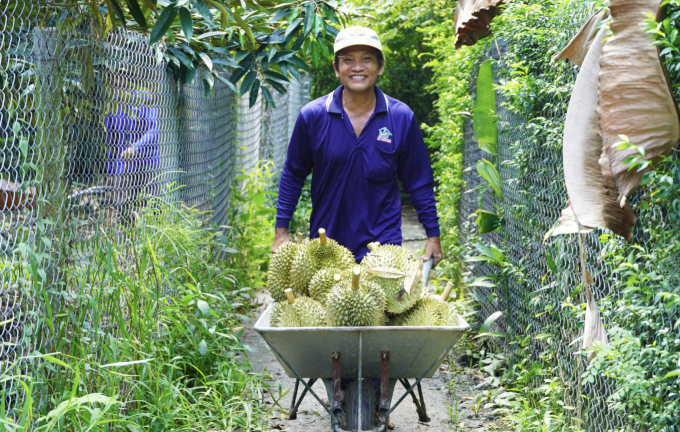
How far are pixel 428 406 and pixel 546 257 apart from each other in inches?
51.7

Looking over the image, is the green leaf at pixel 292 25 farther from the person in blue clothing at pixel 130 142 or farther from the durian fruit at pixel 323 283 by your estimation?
the durian fruit at pixel 323 283

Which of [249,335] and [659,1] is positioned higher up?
[659,1]

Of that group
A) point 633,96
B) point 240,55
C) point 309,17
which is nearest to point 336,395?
point 633,96

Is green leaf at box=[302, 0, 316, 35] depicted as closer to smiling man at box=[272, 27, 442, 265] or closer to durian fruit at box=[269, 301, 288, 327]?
smiling man at box=[272, 27, 442, 265]

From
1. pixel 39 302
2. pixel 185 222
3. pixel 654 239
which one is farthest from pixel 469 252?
pixel 39 302

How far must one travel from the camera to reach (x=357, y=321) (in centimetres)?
291

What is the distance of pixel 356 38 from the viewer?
3.88 metres

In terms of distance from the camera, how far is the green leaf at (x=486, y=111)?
4672 millimetres

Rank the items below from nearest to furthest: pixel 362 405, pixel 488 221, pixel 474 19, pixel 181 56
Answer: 1. pixel 362 405
2. pixel 181 56
3. pixel 488 221
4. pixel 474 19

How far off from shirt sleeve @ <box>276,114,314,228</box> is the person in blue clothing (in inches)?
33.4

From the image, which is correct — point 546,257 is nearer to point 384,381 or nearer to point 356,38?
point 384,381

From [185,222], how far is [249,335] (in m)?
1.51

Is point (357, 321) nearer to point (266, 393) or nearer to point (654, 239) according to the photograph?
point (654, 239)

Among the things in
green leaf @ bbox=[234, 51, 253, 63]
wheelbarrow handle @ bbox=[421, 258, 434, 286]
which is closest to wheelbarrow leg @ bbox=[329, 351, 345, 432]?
wheelbarrow handle @ bbox=[421, 258, 434, 286]
